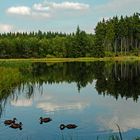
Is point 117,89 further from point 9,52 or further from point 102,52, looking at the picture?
point 9,52

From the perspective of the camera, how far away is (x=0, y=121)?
20.5 metres

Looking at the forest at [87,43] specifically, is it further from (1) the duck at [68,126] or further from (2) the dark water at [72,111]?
(1) the duck at [68,126]

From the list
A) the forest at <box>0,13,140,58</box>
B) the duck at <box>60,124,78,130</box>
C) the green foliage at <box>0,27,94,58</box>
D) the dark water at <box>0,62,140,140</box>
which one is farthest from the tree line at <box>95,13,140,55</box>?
the duck at <box>60,124,78,130</box>

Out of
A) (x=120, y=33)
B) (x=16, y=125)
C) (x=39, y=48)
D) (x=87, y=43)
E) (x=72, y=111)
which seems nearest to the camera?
(x=16, y=125)

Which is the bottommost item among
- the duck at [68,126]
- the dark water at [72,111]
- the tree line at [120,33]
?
the dark water at [72,111]

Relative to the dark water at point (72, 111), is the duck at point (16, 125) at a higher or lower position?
higher

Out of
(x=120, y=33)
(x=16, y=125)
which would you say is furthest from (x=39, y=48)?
(x=16, y=125)

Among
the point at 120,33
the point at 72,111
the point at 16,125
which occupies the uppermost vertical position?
the point at 120,33

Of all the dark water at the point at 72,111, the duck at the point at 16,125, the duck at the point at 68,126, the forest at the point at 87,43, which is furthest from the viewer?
the forest at the point at 87,43

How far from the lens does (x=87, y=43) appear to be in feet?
396

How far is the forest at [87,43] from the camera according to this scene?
123 metres

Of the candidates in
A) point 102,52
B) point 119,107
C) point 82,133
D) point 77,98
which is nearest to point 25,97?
point 77,98

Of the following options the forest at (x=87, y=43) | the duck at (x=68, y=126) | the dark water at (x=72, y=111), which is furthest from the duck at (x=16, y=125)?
the forest at (x=87, y=43)

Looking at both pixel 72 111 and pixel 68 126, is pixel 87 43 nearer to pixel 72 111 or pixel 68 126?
pixel 72 111
